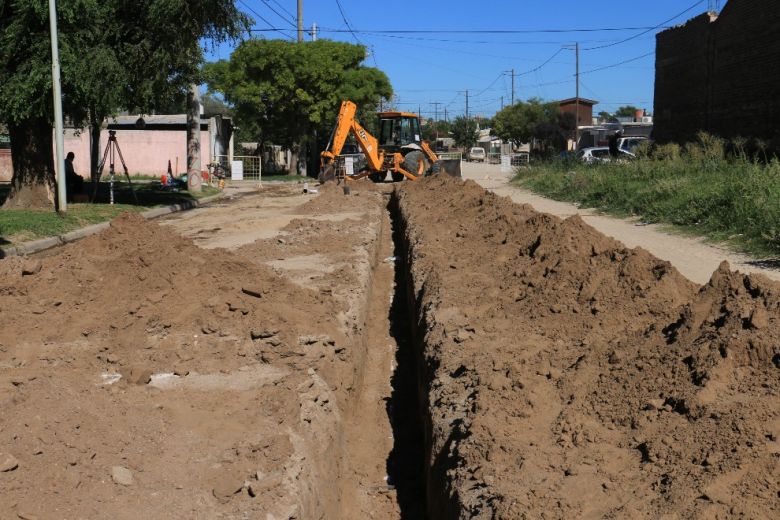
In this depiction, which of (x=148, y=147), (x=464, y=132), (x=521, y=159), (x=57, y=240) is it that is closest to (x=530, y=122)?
(x=464, y=132)

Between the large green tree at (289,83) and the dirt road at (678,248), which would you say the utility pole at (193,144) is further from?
the dirt road at (678,248)

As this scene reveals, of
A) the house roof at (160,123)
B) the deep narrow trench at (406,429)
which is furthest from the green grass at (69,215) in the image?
the house roof at (160,123)

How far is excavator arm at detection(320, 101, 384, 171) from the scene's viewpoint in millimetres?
25500

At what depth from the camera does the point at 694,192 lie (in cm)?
1585

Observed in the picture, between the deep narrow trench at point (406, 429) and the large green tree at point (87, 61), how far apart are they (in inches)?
439

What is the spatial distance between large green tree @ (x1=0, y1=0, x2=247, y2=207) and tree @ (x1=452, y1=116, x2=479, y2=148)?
272 feet

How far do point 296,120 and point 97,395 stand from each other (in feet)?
117

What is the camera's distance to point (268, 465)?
4.63 metres

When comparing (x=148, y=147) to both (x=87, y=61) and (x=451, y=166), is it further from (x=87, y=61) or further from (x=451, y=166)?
(x=87, y=61)

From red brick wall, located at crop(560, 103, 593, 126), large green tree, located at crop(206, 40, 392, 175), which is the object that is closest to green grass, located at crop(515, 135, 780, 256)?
large green tree, located at crop(206, 40, 392, 175)

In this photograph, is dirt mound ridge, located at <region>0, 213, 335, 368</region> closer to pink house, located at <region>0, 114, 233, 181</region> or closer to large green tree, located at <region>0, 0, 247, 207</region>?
large green tree, located at <region>0, 0, 247, 207</region>

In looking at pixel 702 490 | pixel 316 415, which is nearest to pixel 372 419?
pixel 316 415

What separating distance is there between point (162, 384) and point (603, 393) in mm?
3195

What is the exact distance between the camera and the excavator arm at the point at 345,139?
25.5 metres
